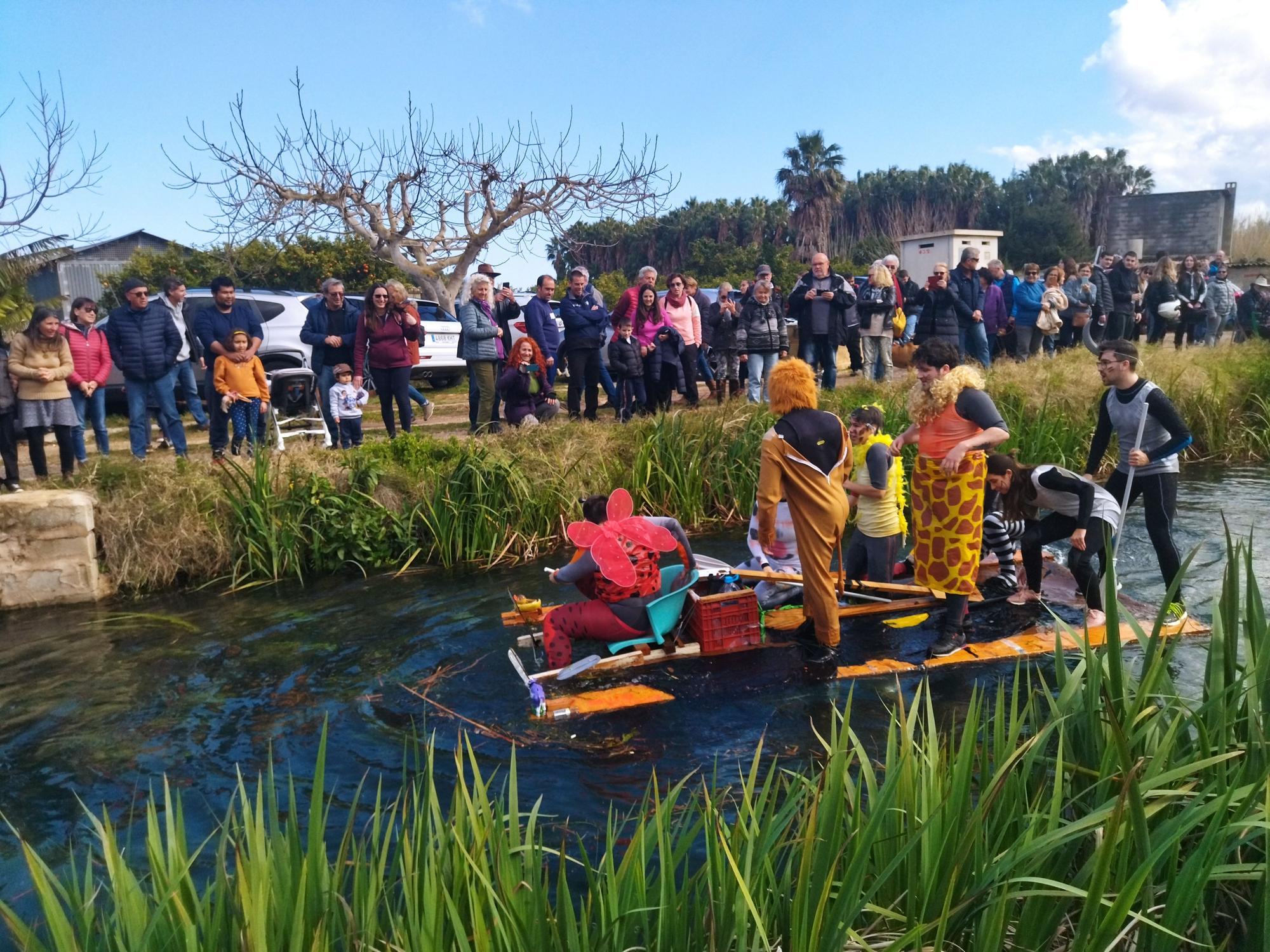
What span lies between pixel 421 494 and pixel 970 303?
8.57 metres

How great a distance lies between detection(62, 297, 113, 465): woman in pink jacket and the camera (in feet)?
35.8

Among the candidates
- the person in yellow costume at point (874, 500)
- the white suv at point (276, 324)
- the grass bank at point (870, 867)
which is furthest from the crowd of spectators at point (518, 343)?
the grass bank at point (870, 867)

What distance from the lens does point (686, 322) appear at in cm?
1348

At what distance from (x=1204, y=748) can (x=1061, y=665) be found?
59 cm

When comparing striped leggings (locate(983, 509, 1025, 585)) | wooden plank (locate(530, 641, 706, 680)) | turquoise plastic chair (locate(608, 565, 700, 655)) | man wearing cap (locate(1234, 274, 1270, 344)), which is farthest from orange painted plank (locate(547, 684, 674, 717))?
man wearing cap (locate(1234, 274, 1270, 344))

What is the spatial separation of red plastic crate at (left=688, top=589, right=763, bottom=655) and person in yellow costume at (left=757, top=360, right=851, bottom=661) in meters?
0.46

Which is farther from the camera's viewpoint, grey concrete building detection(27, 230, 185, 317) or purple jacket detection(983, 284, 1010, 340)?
grey concrete building detection(27, 230, 185, 317)

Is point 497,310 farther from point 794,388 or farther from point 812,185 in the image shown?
point 812,185

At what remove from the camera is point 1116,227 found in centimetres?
4516

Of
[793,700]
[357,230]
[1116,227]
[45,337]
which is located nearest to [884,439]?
[793,700]

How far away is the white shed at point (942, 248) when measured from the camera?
26406mm

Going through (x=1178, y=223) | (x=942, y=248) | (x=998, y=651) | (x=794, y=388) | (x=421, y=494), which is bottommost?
(x=998, y=651)

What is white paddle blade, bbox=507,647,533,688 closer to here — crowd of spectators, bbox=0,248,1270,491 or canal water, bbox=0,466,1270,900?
canal water, bbox=0,466,1270,900

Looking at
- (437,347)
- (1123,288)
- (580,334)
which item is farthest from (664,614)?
(1123,288)
